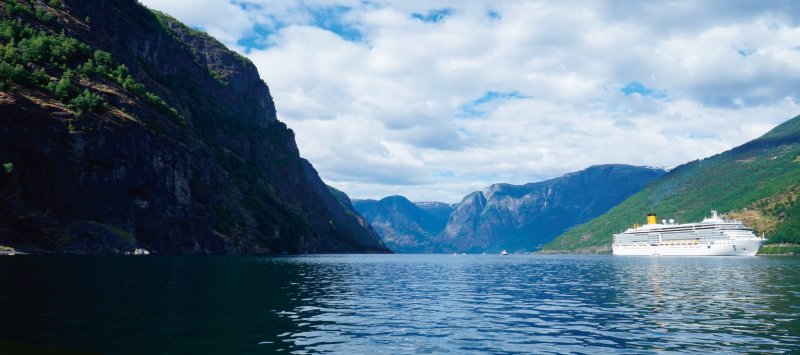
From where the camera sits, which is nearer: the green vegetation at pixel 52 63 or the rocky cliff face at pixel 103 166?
the rocky cliff face at pixel 103 166

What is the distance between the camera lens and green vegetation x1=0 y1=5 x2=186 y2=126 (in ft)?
399

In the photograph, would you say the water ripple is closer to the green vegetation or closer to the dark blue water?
the dark blue water

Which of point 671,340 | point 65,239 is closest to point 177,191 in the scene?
point 65,239

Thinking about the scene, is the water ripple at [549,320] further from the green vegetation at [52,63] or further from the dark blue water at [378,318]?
the green vegetation at [52,63]

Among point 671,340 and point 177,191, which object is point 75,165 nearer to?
point 177,191

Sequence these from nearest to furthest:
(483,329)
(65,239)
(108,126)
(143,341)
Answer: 1. (143,341)
2. (483,329)
3. (65,239)
4. (108,126)

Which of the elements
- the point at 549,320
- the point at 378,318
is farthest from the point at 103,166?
the point at 549,320

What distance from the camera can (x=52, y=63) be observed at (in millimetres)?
133625

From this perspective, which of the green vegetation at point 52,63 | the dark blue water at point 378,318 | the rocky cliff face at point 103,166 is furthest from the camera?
the green vegetation at point 52,63

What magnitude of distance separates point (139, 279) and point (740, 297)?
56.8 metres

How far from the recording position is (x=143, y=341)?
78.3ft

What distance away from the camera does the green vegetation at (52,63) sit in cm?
12175

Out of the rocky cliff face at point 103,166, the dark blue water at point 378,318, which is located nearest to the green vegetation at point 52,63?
the rocky cliff face at point 103,166

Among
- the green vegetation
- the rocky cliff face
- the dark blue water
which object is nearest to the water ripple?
the dark blue water
